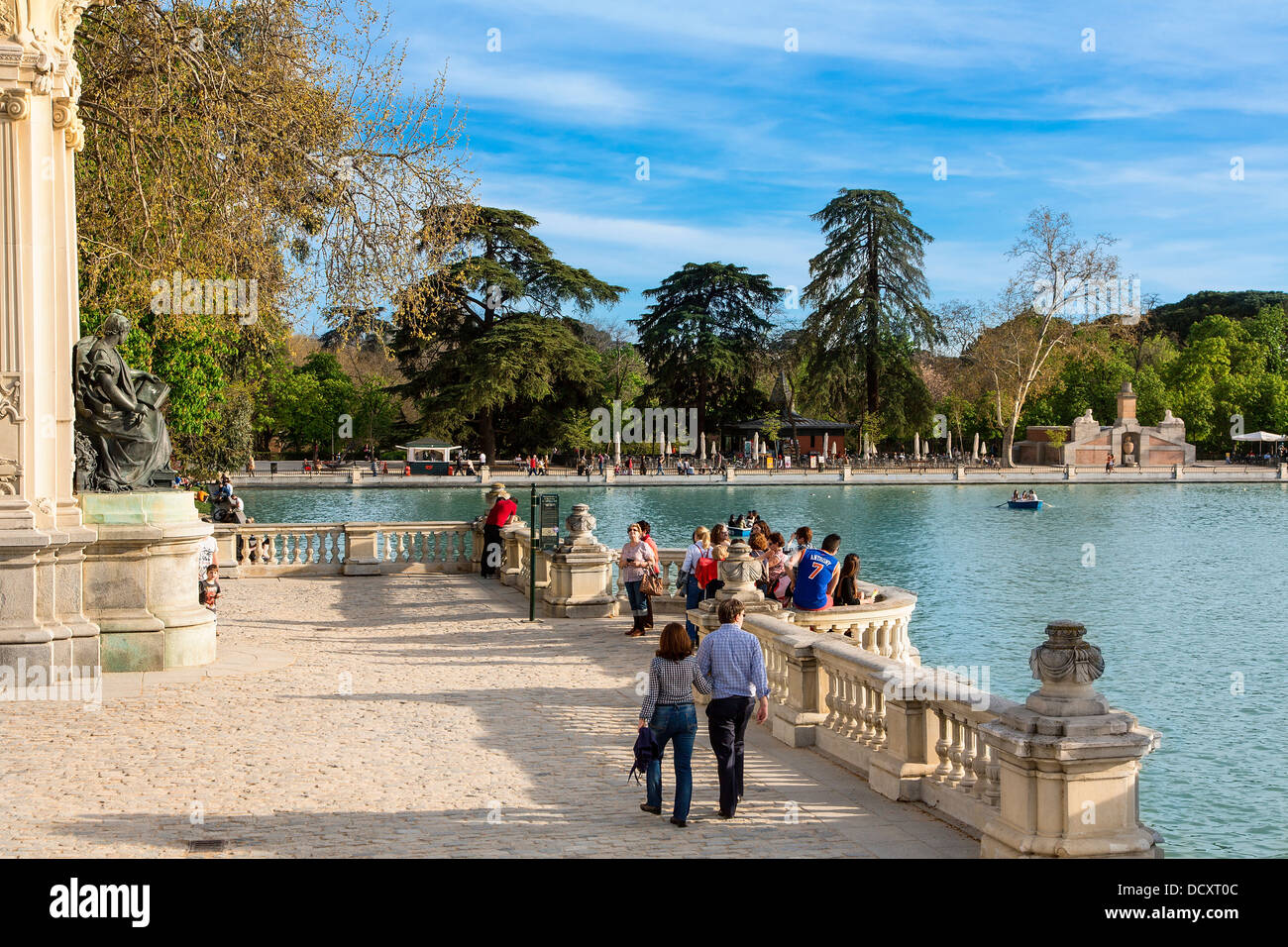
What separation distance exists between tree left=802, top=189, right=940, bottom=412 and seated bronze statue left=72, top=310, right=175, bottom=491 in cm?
7154

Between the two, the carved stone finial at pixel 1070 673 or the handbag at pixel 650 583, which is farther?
the handbag at pixel 650 583

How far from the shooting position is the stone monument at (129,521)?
12.0 meters

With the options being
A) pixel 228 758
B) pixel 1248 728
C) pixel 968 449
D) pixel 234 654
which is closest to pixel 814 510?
pixel 1248 728

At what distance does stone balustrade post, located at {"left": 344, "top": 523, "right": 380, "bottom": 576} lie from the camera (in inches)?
893

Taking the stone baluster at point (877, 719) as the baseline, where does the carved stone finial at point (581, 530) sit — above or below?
above

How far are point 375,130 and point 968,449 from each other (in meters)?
86.9

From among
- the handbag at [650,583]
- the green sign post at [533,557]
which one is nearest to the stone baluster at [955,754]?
the handbag at [650,583]

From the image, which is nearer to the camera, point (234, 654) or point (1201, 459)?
point (234, 654)

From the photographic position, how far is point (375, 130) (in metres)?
18.0

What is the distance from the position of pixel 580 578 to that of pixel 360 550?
6.86 metres

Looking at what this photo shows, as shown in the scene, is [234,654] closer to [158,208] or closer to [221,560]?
[158,208]

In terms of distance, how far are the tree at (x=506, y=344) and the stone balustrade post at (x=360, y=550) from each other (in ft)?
138

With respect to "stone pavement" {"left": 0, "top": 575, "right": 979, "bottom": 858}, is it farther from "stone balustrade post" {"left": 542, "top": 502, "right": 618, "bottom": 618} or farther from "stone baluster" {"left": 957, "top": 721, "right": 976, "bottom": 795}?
"stone balustrade post" {"left": 542, "top": 502, "right": 618, "bottom": 618}

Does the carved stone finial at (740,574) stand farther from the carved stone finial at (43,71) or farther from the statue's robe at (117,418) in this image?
the carved stone finial at (43,71)
